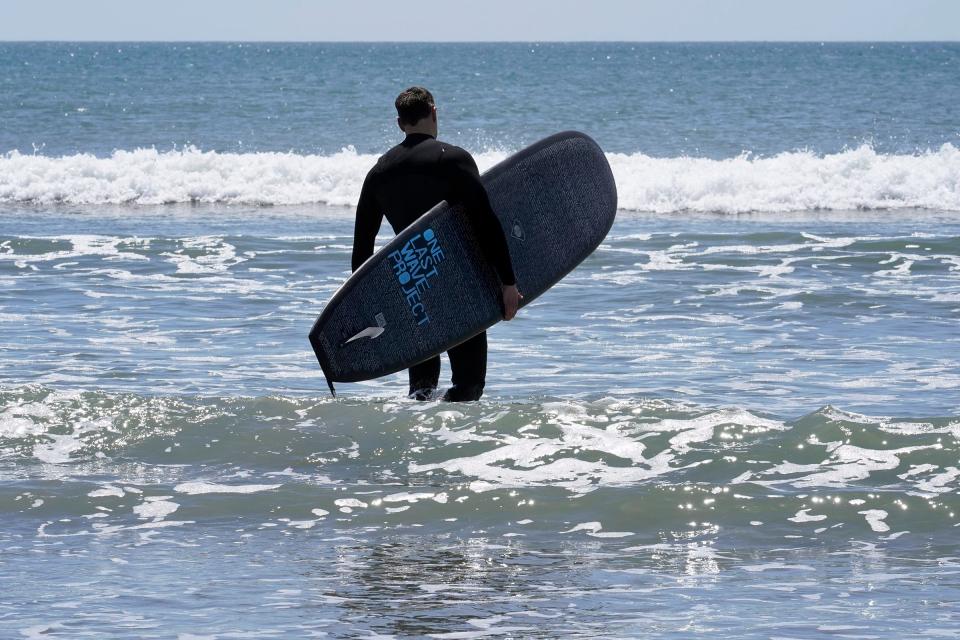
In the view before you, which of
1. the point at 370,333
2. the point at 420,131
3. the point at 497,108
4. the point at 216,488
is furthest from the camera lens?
the point at 497,108

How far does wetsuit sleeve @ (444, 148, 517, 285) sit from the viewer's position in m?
5.28

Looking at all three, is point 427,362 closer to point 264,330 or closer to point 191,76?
point 264,330

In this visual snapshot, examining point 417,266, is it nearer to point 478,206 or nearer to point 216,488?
point 478,206

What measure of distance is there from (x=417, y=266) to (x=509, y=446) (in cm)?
89

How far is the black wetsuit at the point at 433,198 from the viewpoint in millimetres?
5297

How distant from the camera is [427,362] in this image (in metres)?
5.91

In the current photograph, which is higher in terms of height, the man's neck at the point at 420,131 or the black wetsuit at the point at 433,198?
the man's neck at the point at 420,131

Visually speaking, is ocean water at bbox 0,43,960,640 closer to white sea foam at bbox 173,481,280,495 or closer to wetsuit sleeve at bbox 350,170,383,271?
white sea foam at bbox 173,481,280,495

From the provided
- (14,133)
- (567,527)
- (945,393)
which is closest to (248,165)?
(14,133)

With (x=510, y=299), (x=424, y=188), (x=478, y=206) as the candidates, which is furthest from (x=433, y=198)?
(x=510, y=299)

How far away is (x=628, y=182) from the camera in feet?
62.5

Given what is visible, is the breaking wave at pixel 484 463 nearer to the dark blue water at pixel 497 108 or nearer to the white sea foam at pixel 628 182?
the white sea foam at pixel 628 182

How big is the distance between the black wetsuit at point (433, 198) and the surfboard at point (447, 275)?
0.09 metres

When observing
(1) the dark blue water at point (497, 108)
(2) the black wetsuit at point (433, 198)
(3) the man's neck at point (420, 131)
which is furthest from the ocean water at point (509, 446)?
(1) the dark blue water at point (497, 108)
